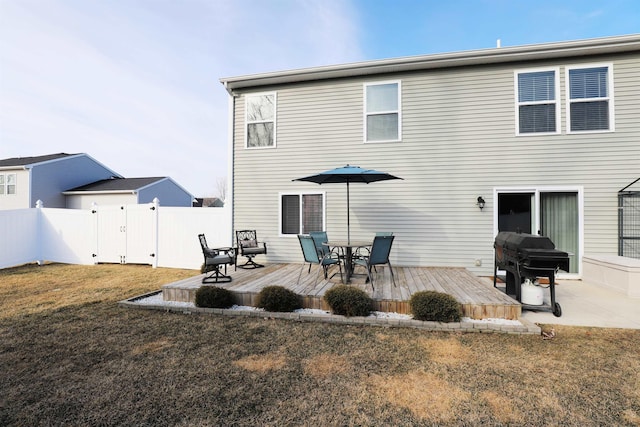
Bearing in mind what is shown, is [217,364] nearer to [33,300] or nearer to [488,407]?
[488,407]

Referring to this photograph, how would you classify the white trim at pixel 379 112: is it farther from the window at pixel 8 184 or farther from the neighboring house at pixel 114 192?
the window at pixel 8 184

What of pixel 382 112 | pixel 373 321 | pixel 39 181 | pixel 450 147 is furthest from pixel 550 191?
pixel 39 181

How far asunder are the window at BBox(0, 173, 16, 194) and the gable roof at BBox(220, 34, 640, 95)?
49.1ft

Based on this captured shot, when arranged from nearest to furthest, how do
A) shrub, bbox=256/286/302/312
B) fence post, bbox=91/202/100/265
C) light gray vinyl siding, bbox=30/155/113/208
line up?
shrub, bbox=256/286/302/312 → fence post, bbox=91/202/100/265 → light gray vinyl siding, bbox=30/155/113/208

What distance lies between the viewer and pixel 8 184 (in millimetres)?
14609

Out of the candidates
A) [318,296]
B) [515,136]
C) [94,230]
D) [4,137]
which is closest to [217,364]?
[318,296]

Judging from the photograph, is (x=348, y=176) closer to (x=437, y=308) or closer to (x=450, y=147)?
(x=437, y=308)

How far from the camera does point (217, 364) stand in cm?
277

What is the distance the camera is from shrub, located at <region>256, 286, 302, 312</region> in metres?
4.11

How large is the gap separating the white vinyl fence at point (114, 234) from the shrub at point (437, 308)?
543 cm

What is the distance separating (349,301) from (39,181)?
18278mm

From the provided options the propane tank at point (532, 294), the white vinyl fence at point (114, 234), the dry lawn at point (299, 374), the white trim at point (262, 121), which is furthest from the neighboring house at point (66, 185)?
the propane tank at point (532, 294)

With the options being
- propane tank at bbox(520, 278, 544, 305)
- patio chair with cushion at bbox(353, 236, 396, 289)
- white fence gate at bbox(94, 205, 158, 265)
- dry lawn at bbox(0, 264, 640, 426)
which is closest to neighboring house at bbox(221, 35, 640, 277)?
patio chair with cushion at bbox(353, 236, 396, 289)

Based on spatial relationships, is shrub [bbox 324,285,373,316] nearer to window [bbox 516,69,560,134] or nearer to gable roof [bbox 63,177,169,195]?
window [bbox 516,69,560,134]
